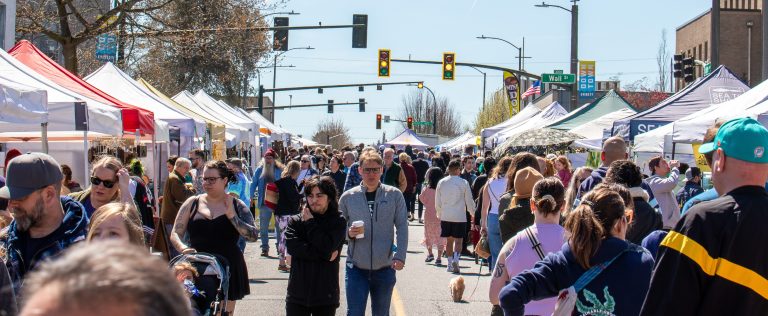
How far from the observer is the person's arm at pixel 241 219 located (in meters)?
7.68

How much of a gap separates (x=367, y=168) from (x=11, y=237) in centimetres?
399

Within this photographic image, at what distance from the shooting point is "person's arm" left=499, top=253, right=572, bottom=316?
4.29 metres

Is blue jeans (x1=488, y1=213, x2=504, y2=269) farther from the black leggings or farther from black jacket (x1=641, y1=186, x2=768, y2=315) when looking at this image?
black jacket (x1=641, y1=186, x2=768, y2=315)

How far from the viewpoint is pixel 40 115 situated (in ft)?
29.9

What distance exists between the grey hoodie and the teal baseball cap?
15.0 feet

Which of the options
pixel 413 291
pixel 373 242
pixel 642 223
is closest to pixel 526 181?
pixel 373 242

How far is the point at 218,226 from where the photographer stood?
7.68 m

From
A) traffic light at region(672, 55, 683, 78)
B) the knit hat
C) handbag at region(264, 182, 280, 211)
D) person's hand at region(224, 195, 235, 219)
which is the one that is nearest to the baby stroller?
person's hand at region(224, 195, 235, 219)

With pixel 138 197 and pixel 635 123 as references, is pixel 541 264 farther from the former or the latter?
pixel 635 123

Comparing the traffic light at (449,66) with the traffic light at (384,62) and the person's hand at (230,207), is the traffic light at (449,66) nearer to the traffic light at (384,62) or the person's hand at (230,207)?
the traffic light at (384,62)

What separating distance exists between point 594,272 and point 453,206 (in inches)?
420

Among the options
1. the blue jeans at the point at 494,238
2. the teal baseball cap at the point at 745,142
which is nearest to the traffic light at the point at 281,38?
the blue jeans at the point at 494,238

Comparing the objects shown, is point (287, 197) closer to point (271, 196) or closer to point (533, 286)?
point (271, 196)

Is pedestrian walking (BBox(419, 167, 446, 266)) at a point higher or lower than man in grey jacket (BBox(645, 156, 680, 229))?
lower
